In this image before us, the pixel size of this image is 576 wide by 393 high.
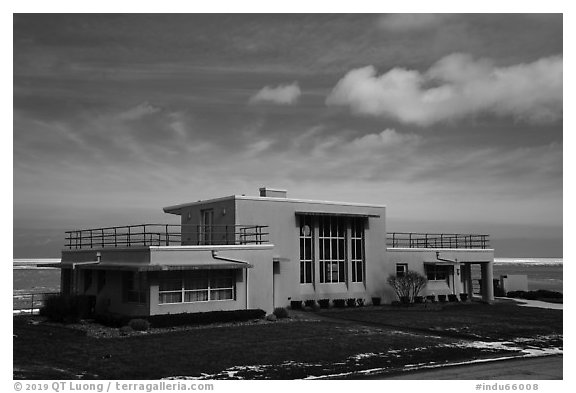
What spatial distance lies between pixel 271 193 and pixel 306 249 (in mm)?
3337

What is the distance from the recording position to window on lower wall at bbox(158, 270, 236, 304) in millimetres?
24328

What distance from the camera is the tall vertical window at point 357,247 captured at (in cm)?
3266

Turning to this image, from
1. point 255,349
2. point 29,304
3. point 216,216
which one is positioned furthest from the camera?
point 29,304

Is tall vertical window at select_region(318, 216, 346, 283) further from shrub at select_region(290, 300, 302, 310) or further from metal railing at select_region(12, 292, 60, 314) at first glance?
metal railing at select_region(12, 292, 60, 314)

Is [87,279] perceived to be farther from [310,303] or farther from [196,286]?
[310,303]

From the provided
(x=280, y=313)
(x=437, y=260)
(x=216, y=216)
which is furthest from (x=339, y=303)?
(x=437, y=260)

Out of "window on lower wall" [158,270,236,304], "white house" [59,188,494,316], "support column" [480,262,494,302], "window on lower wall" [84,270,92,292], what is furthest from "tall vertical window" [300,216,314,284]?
"support column" [480,262,494,302]

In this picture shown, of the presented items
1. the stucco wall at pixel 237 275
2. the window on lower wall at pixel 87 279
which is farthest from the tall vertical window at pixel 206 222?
the window on lower wall at pixel 87 279

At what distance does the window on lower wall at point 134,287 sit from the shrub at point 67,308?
1.59 meters

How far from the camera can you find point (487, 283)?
122ft

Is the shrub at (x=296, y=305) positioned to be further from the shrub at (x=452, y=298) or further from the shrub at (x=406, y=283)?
the shrub at (x=452, y=298)

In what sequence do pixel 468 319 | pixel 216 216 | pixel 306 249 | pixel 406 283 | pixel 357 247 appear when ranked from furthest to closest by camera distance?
pixel 406 283
pixel 357 247
pixel 306 249
pixel 216 216
pixel 468 319

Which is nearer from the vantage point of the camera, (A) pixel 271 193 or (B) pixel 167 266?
(B) pixel 167 266
